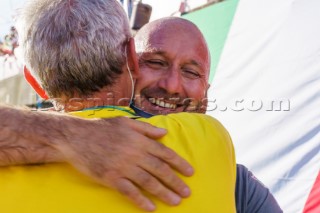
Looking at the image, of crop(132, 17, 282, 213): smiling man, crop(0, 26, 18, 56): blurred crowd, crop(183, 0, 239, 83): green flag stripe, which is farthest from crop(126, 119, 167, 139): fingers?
crop(0, 26, 18, 56): blurred crowd

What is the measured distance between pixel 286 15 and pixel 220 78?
70 centimetres

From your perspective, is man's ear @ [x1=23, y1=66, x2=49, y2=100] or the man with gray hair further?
man's ear @ [x1=23, y1=66, x2=49, y2=100]

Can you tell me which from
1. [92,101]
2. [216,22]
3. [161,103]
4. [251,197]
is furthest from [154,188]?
[216,22]

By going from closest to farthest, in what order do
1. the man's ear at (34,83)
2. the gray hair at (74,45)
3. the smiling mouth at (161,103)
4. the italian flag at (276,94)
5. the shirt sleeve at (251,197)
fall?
the gray hair at (74,45)
the man's ear at (34,83)
the shirt sleeve at (251,197)
the smiling mouth at (161,103)
the italian flag at (276,94)

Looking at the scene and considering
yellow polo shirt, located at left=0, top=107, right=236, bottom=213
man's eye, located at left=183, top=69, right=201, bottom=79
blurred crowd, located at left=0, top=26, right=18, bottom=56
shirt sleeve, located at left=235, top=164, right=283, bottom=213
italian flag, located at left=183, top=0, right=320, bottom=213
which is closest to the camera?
yellow polo shirt, located at left=0, top=107, right=236, bottom=213

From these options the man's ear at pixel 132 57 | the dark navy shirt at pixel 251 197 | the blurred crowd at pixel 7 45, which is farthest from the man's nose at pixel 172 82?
the blurred crowd at pixel 7 45

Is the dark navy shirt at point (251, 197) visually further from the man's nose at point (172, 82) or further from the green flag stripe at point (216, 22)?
the green flag stripe at point (216, 22)

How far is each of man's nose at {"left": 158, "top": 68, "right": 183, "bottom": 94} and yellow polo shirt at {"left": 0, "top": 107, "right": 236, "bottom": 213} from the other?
102 cm

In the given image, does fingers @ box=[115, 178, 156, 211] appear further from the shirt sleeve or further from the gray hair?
the shirt sleeve

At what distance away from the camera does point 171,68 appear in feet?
6.60

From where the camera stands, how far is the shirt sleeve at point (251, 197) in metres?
1.46

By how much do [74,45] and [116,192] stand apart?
12.4 inches

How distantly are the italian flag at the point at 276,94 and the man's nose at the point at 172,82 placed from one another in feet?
3.62

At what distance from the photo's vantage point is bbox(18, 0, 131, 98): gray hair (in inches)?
36.3
